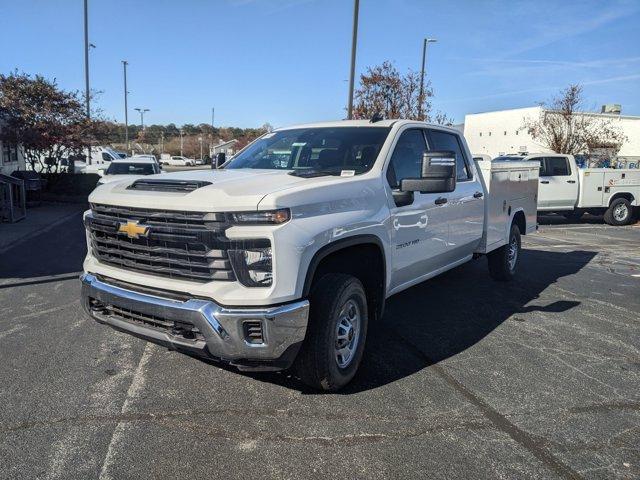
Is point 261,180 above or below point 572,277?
above

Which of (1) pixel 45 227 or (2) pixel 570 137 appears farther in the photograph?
(2) pixel 570 137

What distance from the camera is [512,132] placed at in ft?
133

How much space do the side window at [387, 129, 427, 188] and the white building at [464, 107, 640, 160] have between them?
111 feet

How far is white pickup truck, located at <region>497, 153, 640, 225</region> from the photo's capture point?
49.5 feet

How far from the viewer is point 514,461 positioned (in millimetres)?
3123

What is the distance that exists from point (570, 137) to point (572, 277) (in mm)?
20663

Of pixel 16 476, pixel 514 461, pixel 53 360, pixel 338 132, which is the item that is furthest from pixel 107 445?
pixel 338 132

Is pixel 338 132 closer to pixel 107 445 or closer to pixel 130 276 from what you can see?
pixel 130 276

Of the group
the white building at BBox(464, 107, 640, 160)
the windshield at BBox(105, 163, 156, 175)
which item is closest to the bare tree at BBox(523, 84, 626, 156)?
the white building at BBox(464, 107, 640, 160)

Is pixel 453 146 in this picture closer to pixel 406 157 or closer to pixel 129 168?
pixel 406 157

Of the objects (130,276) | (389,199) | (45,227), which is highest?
(389,199)

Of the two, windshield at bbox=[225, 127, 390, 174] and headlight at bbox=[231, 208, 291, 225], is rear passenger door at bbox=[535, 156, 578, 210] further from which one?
headlight at bbox=[231, 208, 291, 225]

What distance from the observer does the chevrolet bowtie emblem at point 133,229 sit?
11.8ft

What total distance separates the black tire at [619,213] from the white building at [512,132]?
21265 mm
